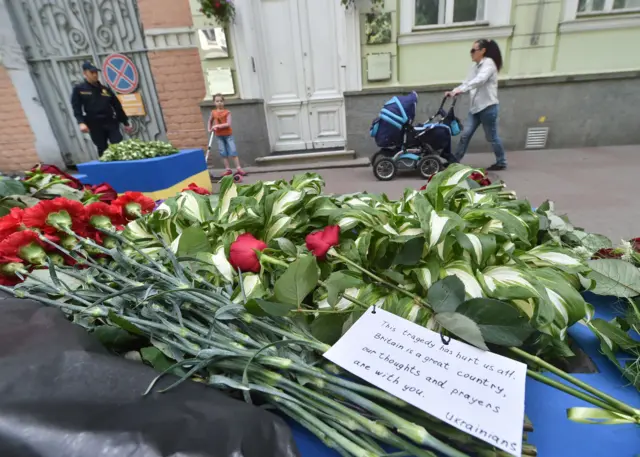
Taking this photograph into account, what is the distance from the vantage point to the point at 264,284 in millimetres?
574

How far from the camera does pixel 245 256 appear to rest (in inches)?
23.3

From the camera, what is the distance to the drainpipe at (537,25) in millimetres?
3783

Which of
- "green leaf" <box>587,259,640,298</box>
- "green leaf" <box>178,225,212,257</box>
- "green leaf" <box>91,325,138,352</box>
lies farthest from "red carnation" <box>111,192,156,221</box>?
"green leaf" <box>587,259,640,298</box>

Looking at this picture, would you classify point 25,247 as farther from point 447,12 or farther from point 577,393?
point 447,12

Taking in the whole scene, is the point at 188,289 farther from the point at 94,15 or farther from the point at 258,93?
the point at 94,15

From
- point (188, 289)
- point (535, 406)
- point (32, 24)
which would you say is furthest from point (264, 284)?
point (32, 24)

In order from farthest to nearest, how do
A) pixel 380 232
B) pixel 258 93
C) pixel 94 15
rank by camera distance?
pixel 94 15 → pixel 258 93 → pixel 380 232

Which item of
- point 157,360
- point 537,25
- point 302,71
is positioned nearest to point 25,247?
point 157,360

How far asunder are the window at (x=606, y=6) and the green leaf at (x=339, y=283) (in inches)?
212

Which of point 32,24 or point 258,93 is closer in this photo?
point 258,93

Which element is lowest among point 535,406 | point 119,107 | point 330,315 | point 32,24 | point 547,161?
point 547,161

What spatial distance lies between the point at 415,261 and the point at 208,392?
14.3 inches

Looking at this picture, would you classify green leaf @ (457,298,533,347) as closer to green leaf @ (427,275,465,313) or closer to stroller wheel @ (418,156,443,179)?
green leaf @ (427,275,465,313)

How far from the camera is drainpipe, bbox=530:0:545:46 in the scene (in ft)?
12.4
